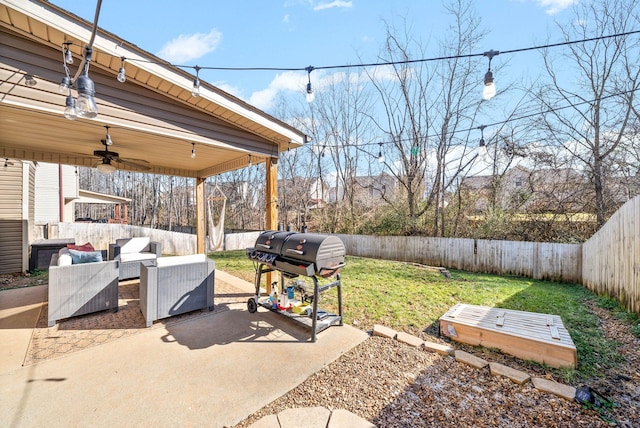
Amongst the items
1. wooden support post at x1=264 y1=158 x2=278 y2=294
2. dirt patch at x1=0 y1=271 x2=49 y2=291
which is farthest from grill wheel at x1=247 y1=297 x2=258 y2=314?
dirt patch at x1=0 y1=271 x2=49 y2=291

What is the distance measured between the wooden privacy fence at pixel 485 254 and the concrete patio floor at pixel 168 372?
6433 millimetres

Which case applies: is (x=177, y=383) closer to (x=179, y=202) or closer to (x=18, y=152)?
(x=18, y=152)

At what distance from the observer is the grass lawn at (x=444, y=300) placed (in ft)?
9.82

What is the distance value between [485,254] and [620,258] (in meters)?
3.98

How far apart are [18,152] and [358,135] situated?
12484 mm

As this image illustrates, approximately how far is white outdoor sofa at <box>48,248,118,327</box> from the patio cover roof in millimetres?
1858

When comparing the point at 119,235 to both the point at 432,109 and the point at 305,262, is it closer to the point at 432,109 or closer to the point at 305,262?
the point at 305,262

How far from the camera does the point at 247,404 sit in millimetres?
1967

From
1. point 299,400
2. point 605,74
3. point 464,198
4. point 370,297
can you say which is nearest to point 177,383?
point 299,400

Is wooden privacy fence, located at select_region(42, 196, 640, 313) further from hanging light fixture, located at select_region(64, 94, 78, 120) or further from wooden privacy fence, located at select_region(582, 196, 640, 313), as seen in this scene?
hanging light fixture, located at select_region(64, 94, 78, 120)

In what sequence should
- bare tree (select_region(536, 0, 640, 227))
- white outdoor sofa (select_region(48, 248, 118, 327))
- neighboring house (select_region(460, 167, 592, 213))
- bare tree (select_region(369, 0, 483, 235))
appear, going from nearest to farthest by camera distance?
white outdoor sofa (select_region(48, 248, 118, 327)), bare tree (select_region(536, 0, 640, 227)), neighboring house (select_region(460, 167, 592, 213)), bare tree (select_region(369, 0, 483, 235))

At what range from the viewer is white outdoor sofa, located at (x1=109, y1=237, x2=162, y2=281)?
510 centimetres

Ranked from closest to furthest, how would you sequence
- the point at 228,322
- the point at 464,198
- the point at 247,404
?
the point at 247,404
the point at 228,322
the point at 464,198

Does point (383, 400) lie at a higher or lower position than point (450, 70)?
lower
